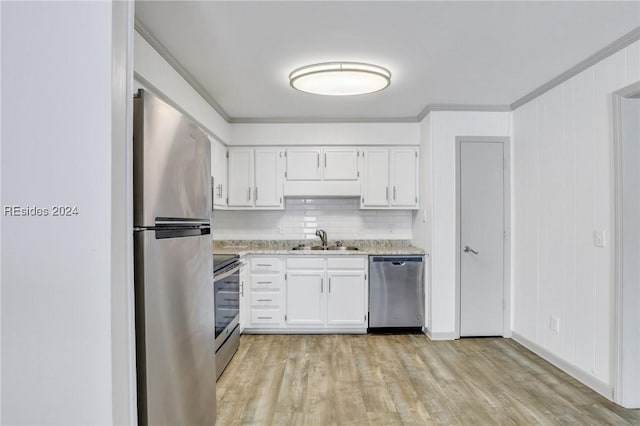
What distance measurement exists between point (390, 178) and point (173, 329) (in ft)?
11.3

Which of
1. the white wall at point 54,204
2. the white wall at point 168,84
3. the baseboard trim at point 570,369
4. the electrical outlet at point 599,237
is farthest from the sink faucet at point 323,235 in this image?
the white wall at point 54,204

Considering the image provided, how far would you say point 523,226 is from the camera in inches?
148

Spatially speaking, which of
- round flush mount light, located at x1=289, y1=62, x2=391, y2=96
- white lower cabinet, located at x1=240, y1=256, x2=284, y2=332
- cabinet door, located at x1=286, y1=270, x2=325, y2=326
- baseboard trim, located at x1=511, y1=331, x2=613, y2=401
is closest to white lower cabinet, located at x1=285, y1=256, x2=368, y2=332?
cabinet door, located at x1=286, y1=270, x2=325, y2=326

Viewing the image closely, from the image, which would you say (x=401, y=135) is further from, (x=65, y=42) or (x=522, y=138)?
(x=65, y=42)

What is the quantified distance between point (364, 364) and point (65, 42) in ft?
10.1

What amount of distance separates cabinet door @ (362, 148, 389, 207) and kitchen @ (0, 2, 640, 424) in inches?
8.3

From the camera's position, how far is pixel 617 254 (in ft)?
8.30

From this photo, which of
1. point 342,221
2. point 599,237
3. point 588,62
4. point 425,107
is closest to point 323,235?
point 342,221

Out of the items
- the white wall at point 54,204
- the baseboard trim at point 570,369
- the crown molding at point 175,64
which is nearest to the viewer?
the white wall at point 54,204

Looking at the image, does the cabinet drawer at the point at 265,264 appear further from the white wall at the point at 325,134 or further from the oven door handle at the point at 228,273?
the white wall at the point at 325,134

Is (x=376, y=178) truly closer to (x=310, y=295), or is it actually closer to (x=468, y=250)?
(x=468, y=250)

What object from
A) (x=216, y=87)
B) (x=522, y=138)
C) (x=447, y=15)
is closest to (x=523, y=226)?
(x=522, y=138)

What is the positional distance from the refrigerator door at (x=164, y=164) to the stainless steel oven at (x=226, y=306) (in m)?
1.41

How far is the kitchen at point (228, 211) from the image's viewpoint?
1041 millimetres
